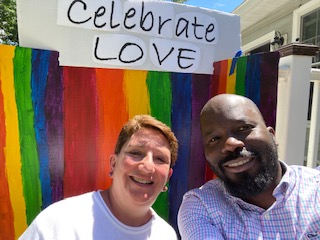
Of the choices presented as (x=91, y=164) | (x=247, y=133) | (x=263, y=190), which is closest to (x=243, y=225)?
(x=263, y=190)

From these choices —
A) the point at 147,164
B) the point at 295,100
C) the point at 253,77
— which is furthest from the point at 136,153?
the point at 295,100

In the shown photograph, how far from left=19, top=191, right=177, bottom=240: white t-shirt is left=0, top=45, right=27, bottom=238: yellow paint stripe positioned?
43 cm

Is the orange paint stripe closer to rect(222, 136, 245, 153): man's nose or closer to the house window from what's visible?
rect(222, 136, 245, 153): man's nose

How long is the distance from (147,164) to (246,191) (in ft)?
1.62

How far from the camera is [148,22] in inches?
67.0

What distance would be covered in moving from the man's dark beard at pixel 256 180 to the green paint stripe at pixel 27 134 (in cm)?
98

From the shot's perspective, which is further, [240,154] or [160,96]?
[160,96]

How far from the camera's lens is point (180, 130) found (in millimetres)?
1848

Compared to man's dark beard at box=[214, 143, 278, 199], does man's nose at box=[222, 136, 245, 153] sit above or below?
above

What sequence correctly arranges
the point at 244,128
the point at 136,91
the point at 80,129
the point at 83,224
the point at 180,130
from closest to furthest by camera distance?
the point at 83,224 → the point at 244,128 → the point at 80,129 → the point at 136,91 → the point at 180,130

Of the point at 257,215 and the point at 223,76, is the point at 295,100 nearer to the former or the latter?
the point at 223,76

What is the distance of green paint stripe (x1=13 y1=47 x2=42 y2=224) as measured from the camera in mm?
1485

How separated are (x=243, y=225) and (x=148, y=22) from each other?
46.7 inches

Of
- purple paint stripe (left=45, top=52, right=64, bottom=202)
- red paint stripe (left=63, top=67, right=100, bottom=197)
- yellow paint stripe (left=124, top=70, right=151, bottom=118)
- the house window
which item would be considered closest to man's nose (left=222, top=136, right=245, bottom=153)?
yellow paint stripe (left=124, top=70, right=151, bottom=118)
